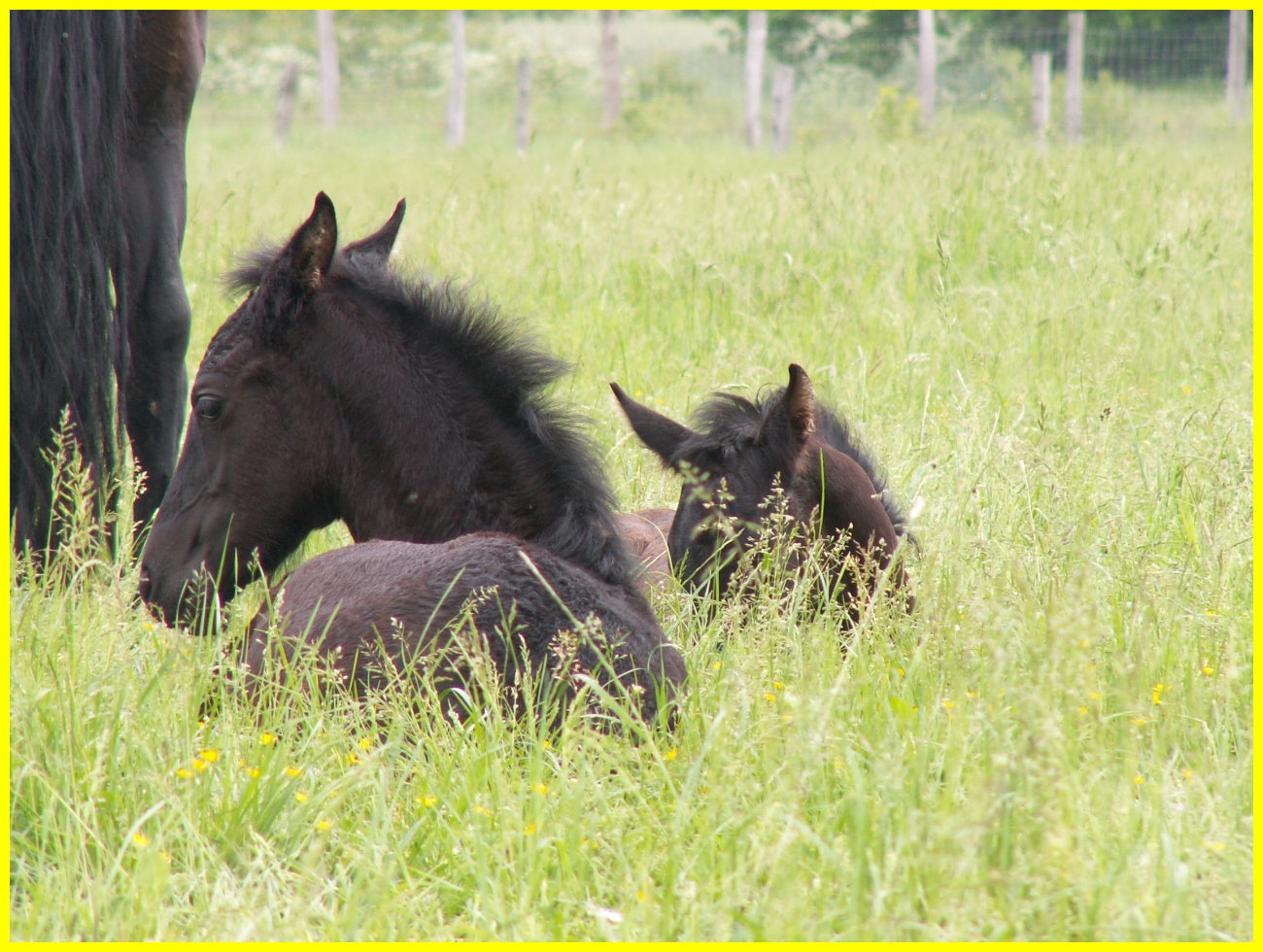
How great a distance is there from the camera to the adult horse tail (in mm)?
3184

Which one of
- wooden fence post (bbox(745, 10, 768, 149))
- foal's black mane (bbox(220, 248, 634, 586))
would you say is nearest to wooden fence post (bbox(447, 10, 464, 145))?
wooden fence post (bbox(745, 10, 768, 149))

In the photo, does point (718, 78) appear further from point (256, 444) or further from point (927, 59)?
point (256, 444)

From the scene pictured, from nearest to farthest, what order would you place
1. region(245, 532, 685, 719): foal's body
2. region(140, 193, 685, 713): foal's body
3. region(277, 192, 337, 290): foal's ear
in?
region(245, 532, 685, 719): foal's body
region(277, 192, 337, 290): foal's ear
region(140, 193, 685, 713): foal's body

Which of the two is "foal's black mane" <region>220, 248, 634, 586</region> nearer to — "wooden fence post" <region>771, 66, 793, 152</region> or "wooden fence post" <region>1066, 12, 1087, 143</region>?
"wooden fence post" <region>1066, 12, 1087, 143</region>

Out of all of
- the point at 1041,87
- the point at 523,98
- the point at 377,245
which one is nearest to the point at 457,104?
the point at 523,98

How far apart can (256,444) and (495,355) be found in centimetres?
65

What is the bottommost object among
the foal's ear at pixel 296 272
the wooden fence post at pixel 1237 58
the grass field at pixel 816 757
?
the grass field at pixel 816 757

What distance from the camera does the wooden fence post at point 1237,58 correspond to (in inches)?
744

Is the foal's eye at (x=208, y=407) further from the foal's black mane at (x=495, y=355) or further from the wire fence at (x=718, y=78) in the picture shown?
the wire fence at (x=718, y=78)

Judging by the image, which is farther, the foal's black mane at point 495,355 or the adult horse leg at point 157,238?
the adult horse leg at point 157,238

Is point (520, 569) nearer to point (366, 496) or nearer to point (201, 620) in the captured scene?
point (366, 496)

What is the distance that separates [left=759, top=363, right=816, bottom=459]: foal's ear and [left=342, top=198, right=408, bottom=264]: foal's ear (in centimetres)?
113

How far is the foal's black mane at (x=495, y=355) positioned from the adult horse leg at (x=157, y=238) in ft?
2.96

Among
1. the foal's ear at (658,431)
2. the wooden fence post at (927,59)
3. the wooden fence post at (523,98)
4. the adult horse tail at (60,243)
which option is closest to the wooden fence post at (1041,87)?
the wooden fence post at (927,59)
